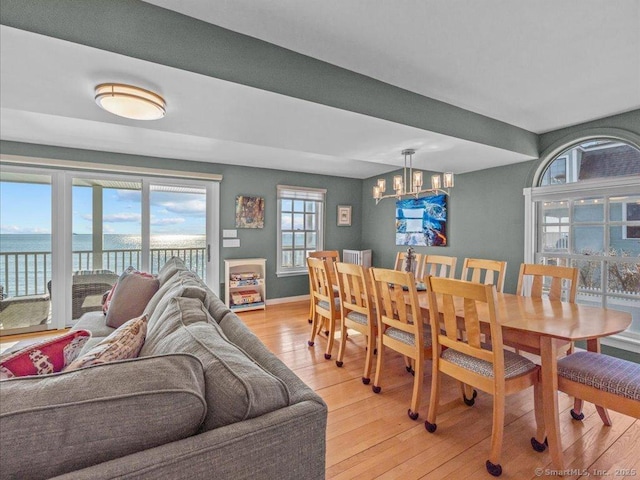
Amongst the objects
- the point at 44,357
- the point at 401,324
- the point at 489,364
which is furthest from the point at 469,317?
the point at 44,357

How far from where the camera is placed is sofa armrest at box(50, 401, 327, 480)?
635 millimetres

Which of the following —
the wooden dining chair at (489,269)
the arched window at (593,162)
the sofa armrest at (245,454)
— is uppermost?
the arched window at (593,162)

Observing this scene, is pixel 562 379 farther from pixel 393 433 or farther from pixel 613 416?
pixel 393 433

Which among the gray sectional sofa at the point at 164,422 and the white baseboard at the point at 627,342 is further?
the white baseboard at the point at 627,342

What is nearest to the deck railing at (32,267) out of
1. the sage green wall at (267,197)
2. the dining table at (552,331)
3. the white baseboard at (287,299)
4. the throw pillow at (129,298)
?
the sage green wall at (267,197)

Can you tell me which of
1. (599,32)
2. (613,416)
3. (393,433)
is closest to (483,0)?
(599,32)

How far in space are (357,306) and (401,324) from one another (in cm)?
55

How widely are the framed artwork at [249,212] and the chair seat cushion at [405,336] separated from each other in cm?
320

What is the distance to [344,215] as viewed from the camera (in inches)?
233

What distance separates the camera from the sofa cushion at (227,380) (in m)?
0.78

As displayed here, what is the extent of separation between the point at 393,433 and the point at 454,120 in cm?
247

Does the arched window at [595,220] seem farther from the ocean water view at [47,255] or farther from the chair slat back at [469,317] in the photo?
the ocean water view at [47,255]

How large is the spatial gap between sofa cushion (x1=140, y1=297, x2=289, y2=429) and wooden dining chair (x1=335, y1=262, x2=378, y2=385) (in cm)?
165

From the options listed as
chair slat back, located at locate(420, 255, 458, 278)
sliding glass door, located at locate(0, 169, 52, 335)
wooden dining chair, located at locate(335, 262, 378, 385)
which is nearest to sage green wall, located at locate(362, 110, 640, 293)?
chair slat back, located at locate(420, 255, 458, 278)
